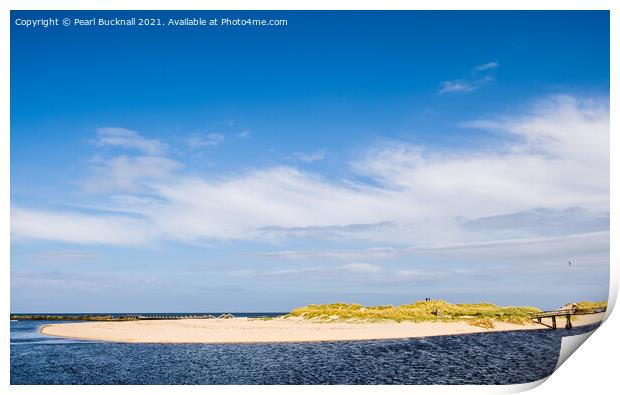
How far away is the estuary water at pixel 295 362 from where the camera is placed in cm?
2653

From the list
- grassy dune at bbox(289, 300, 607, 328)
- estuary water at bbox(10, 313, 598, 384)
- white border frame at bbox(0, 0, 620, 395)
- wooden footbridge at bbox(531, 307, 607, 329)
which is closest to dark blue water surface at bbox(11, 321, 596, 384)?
estuary water at bbox(10, 313, 598, 384)

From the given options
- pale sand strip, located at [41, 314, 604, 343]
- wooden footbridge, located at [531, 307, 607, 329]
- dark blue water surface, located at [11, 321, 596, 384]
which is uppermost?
wooden footbridge, located at [531, 307, 607, 329]

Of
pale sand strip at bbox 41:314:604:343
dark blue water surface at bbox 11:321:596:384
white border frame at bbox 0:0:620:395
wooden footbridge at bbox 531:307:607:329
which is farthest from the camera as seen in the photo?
wooden footbridge at bbox 531:307:607:329

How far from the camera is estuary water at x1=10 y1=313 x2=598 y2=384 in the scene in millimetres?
26531

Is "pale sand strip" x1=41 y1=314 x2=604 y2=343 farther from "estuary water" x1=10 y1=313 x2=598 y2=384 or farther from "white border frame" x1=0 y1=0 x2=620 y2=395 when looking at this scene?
"white border frame" x1=0 y1=0 x2=620 y2=395

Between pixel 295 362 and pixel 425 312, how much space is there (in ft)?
94.1

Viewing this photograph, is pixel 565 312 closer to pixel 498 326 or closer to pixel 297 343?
pixel 498 326

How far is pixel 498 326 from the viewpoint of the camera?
5059cm
